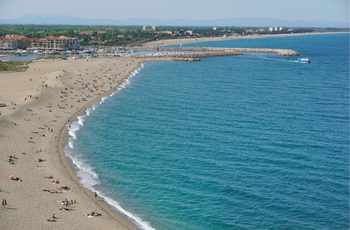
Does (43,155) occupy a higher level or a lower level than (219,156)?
lower

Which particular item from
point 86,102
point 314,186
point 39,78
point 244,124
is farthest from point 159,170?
point 39,78

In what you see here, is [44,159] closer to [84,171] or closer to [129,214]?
[84,171]

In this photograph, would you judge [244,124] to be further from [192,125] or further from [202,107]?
[202,107]

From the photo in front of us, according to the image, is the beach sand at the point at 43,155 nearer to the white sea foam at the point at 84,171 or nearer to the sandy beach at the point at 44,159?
the sandy beach at the point at 44,159

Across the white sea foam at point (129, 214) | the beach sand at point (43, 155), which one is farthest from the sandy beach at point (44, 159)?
the white sea foam at point (129, 214)

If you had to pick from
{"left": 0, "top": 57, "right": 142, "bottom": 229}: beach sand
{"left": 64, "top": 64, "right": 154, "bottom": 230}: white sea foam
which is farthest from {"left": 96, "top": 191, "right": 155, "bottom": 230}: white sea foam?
{"left": 0, "top": 57, "right": 142, "bottom": 229}: beach sand

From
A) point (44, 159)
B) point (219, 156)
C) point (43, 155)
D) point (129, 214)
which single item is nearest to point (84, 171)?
point (44, 159)

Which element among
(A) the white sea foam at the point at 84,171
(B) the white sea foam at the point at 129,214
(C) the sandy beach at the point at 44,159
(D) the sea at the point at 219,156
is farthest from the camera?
(D) the sea at the point at 219,156

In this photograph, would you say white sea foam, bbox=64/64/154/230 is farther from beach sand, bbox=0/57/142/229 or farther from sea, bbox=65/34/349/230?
beach sand, bbox=0/57/142/229
